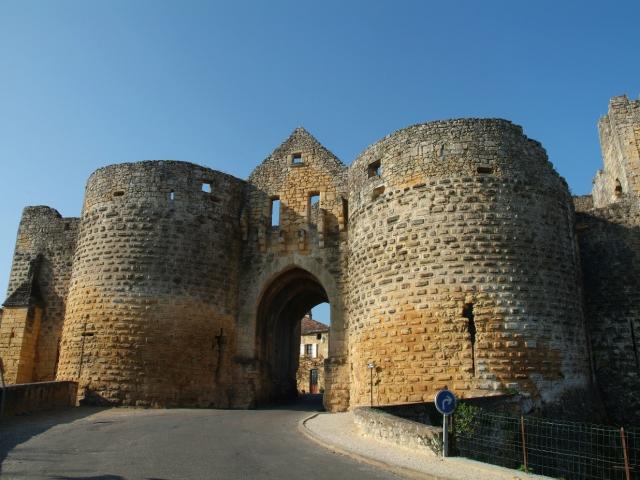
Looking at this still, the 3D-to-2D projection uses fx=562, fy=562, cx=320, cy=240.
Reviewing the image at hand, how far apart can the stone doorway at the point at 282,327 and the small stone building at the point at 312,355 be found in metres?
12.4

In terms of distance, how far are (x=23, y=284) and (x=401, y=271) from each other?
50.5ft

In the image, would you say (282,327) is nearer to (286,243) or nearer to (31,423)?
(286,243)

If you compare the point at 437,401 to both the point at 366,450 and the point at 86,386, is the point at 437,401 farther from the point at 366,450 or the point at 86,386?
the point at 86,386

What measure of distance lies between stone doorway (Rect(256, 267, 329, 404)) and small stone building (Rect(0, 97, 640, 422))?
0.11 m

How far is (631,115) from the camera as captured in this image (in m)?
18.9

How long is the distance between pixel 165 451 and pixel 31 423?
508 cm

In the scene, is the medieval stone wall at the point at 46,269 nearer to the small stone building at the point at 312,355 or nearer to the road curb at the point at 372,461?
the road curb at the point at 372,461

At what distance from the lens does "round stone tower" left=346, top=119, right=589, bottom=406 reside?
12.5 metres

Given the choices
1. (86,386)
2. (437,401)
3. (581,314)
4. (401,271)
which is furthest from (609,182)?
(86,386)

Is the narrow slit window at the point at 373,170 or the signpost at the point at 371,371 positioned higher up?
the narrow slit window at the point at 373,170

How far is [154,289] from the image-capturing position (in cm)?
1641

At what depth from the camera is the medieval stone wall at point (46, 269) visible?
20.7 meters

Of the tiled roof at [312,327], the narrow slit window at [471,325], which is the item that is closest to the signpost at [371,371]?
the narrow slit window at [471,325]

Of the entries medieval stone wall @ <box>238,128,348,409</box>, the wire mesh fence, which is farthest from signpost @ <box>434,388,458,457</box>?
medieval stone wall @ <box>238,128,348,409</box>
